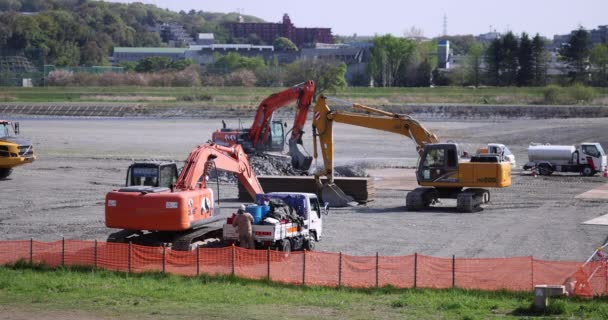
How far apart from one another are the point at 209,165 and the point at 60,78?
132m

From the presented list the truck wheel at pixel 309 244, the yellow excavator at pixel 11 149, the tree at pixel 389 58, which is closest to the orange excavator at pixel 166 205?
the truck wheel at pixel 309 244

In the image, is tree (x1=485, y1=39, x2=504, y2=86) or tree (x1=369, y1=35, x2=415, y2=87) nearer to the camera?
tree (x1=485, y1=39, x2=504, y2=86)

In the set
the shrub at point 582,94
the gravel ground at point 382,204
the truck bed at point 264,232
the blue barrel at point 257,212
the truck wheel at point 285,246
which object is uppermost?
the shrub at point 582,94

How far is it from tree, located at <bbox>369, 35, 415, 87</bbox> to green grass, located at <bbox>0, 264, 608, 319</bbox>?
436 ft

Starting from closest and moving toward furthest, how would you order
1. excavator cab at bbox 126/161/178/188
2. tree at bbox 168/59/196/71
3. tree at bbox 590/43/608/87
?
excavator cab at bbox 126/161/178/188 → tree at bbox 590/43/608/87 → tree at bbox 168/59/196/71

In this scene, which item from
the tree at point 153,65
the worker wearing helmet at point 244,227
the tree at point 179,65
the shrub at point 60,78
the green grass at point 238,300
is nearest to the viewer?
the green grass at point 238,300

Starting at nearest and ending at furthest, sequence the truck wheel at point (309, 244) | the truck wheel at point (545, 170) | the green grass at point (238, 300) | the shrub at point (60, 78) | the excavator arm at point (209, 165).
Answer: the green grass at point (238, 300)
the excavator arm at point (209, 165)
the truck wheel at point (309, 244)
the truck wheel at point (545, 170)
the shrub at point (60, 78)

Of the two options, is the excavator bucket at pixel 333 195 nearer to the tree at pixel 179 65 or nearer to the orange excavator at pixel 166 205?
the orange excavator at pixel 166 205

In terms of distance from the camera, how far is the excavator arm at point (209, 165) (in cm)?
2634

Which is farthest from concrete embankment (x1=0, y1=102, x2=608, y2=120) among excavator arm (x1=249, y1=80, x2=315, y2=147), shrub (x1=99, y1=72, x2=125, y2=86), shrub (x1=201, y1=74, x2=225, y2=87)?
excavator arm (x1=249, y1=80, x2=315, y2=147)

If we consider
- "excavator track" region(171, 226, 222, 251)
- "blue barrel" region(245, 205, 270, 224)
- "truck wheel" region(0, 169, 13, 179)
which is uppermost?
"blue barrel" region(245, 205, 270, 224)

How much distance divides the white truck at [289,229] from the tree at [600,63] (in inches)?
4304

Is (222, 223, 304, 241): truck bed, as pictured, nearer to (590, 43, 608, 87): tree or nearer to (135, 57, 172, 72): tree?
(590, 43, 608, 87): tree

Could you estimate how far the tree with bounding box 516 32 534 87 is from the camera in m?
137
